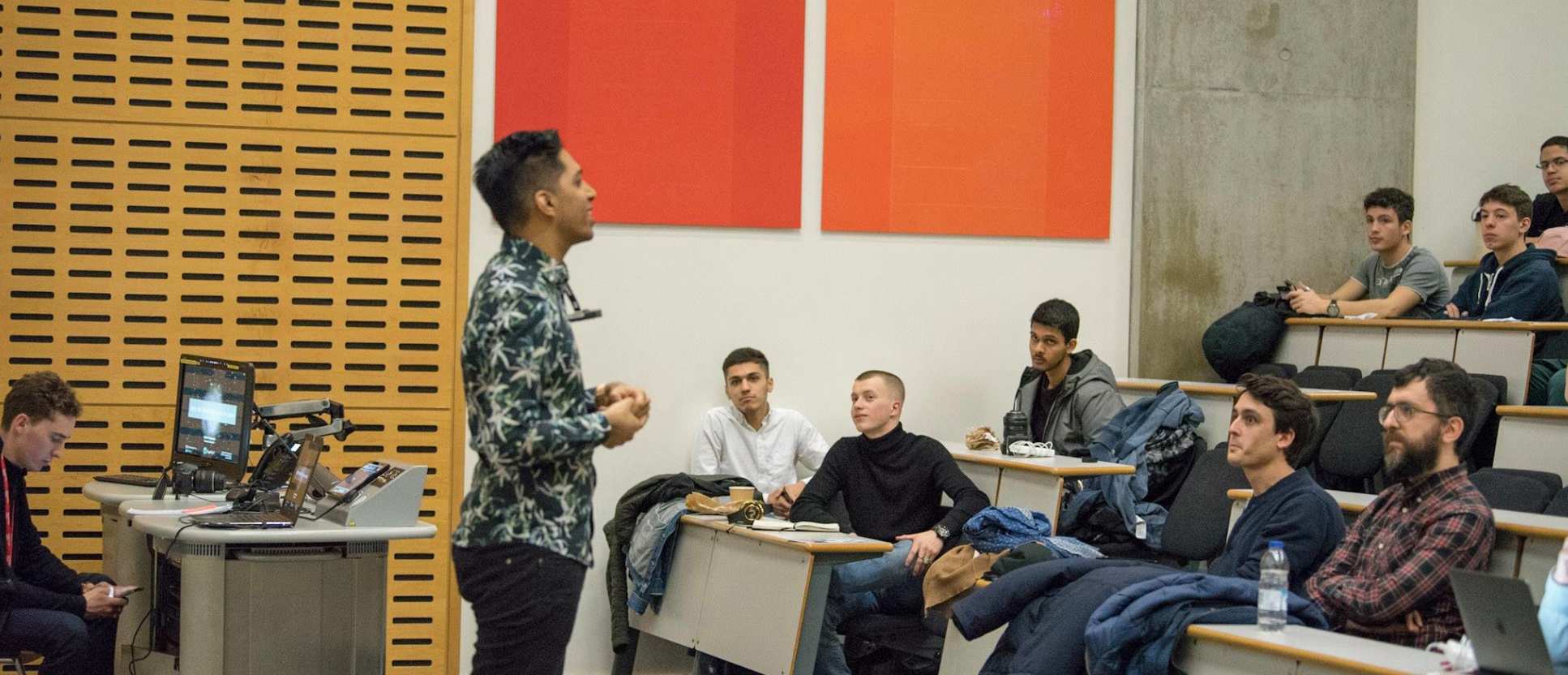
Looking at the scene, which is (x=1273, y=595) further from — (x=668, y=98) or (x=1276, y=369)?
(x=668, y=98)

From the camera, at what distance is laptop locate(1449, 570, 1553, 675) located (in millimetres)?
2781

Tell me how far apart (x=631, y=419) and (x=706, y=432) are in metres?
3.55

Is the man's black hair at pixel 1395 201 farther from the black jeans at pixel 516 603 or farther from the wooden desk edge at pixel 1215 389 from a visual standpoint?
the black jeans at pixel 516 603

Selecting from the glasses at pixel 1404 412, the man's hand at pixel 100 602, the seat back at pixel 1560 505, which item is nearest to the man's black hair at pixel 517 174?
the glasses at pixel 1404 412

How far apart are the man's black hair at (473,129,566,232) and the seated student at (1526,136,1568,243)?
5.00 metres

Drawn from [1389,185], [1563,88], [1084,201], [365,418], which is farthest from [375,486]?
[1563,88]

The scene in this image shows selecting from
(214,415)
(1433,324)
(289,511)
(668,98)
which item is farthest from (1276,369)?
(214,415)

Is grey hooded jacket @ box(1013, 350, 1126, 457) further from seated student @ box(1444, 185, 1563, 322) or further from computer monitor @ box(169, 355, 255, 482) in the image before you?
computer monitor @ box(169, 355, 255, 482)

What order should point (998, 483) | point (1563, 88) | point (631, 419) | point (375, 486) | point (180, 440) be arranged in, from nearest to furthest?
point (631, 419)
point (375, 486)
point (180, 440)
point (998, 483)
point (1563, 88)

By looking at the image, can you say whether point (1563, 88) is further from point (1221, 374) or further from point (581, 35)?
point (581, 35)

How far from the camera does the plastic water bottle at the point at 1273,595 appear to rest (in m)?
3.43

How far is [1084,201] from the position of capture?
23.3ft

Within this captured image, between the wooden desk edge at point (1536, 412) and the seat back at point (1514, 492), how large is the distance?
1.53 feet

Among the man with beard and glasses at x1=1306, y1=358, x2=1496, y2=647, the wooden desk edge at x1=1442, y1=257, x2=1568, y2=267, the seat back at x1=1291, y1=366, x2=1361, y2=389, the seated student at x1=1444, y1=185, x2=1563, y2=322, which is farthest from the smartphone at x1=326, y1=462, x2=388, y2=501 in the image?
the wooden desk edge at x1=1442, y1=257, x2=1568, y2=267
